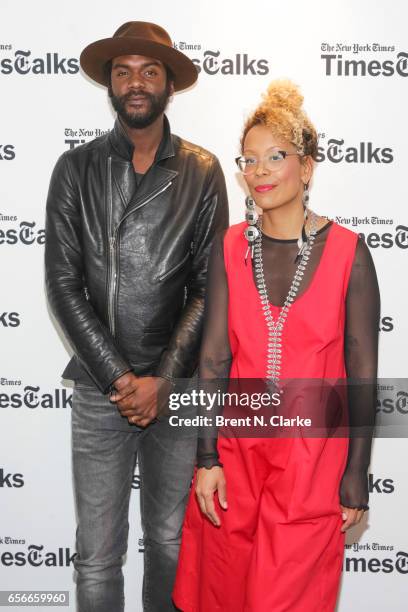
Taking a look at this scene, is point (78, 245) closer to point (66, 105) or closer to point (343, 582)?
point (66, 105)

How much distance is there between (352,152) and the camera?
313 centimetres

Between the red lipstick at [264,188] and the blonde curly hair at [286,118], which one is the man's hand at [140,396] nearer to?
the red lipstick at [264,188]

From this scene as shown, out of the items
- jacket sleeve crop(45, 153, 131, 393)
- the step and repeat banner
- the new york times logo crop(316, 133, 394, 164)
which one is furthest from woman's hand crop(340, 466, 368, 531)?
the new york times logo crop(316, 133, 394, 164)

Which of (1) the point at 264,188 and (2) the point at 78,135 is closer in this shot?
(1) the point at 264,188

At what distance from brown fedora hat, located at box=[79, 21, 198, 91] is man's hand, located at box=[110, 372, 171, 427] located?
110cm

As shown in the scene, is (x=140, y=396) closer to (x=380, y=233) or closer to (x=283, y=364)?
(x=283, y=364)

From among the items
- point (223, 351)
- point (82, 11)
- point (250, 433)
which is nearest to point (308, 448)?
point (250, 433)

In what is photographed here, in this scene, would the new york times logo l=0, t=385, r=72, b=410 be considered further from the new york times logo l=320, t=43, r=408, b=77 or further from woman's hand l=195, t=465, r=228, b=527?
the new york times logo l=320, t=43, r=408, b=77

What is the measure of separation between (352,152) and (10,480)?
2112 mm

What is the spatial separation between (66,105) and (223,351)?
148 centimetres

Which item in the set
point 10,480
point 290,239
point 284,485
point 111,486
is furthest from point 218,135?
point 10,480

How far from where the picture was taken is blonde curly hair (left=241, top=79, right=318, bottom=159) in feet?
7.01

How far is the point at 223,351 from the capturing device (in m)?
2.25

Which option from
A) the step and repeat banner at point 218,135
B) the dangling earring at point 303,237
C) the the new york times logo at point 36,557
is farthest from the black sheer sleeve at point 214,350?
the the new york times logo at point 36,557
